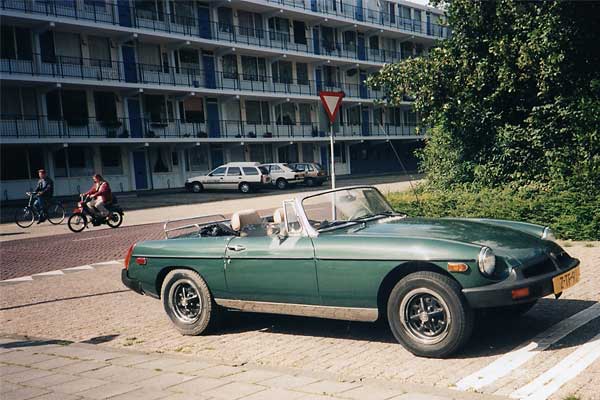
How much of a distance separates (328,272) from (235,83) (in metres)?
37.0

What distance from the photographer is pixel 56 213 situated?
19641mm

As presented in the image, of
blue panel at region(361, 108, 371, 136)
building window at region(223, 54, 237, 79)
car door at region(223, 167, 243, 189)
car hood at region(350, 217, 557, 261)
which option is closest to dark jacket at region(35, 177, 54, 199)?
car door at region(223, 167, 243, 189)

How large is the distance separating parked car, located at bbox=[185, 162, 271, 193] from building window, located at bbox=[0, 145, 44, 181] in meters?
8.63

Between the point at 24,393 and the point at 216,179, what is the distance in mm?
28373

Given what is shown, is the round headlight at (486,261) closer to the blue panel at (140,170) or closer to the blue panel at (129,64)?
the blue panel at (140,170)

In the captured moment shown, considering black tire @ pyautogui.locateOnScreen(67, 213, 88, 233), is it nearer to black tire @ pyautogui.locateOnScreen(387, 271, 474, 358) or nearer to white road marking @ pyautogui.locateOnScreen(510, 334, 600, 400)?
black tire @ pyautogui.locateOnScreen(387, 271, 474, 358)

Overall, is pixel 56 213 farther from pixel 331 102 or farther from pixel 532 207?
pixel 532 207

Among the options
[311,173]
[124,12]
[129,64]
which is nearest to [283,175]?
[311,173]

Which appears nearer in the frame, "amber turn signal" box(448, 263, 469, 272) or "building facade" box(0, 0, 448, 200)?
"amber turn signal" box(448, 263, 469, 272)

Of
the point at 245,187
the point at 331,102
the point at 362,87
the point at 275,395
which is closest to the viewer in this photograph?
the point at 275,395

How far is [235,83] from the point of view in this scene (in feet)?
132

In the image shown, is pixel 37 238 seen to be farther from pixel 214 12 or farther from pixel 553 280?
pixel 214 12

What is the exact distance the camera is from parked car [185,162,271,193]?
3091 cm

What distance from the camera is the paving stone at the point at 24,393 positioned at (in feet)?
13.5
